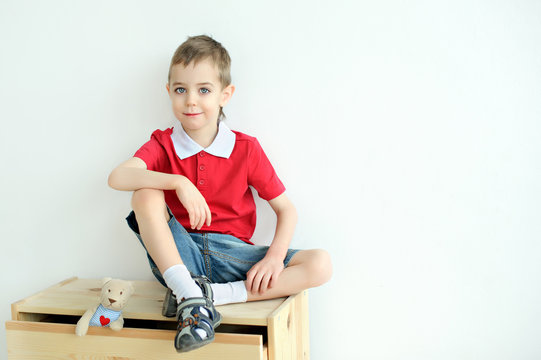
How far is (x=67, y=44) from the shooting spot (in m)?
1.35

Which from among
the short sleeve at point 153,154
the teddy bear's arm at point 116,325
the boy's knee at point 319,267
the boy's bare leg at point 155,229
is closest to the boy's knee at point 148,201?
the boy's bare leg at point 155,229

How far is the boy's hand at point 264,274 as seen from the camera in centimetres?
106

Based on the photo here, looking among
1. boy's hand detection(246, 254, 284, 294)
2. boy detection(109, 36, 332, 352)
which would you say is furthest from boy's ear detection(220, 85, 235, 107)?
boy's hand detection(246, 254, 284, 294)

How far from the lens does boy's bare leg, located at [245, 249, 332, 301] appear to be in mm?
1070

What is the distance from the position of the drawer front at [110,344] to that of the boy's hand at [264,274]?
0.46 ft

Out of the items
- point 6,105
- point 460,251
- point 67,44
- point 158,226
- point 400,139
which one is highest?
point 67,44

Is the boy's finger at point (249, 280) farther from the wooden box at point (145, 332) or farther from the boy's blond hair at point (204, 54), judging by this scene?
the boy's blond hair at point (204, 54)

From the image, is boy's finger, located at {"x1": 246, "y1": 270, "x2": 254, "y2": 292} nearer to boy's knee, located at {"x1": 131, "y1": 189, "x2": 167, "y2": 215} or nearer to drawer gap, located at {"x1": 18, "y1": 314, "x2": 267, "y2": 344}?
drawer gap, located at {"x1": 18, "y1": 314, "x2": 267, "y2": 344}

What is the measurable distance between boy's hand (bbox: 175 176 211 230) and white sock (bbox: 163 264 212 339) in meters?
0.09

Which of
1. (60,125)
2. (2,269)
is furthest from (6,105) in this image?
(2,269)

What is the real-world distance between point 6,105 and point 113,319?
0.76 m

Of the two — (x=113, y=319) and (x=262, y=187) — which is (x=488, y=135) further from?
(x=113, y=319)

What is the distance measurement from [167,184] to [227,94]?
0.30 m

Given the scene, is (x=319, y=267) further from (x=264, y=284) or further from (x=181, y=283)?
(x=181, y=283)
